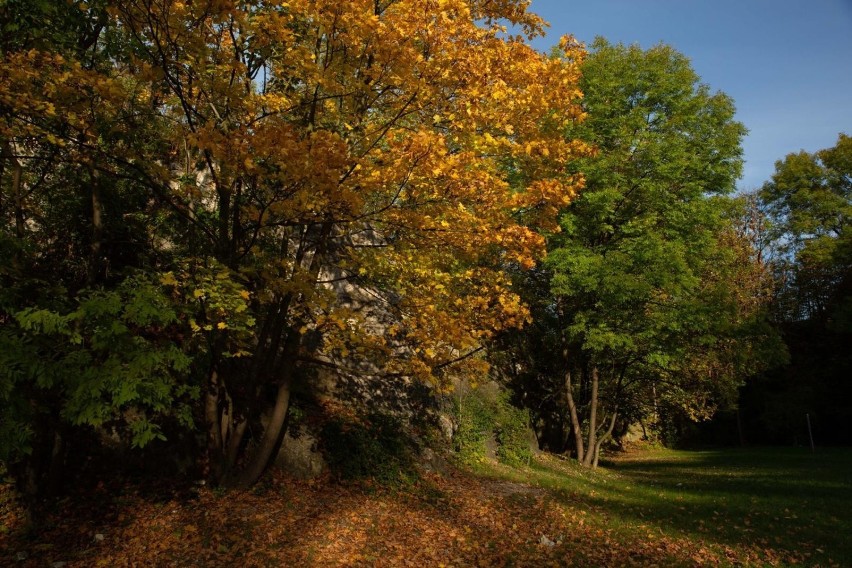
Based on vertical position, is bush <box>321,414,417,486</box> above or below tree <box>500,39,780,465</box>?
below

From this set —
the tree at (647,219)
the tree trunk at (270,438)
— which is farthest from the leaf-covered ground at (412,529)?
the tree at (647,219)

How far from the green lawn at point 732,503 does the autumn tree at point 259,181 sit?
506 cm

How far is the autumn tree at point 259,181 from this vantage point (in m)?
5.04

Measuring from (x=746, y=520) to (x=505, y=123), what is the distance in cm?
900

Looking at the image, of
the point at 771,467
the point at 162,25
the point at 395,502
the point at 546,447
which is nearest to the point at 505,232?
the point at 162,25

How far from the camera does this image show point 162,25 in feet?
17.1

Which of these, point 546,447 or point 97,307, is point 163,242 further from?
point 546,447

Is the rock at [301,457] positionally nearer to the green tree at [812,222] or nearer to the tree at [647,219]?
the tree at [647,219]

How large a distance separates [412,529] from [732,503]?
27.1 feet

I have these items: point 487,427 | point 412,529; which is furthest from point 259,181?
point 487,427

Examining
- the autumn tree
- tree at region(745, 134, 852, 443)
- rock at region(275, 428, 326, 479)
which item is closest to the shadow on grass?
rock at region(275, 428, 326, 479)

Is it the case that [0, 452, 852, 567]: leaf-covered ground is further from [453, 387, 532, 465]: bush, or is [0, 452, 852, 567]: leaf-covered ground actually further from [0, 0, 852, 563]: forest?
[453, 387, 532, 465]: bush

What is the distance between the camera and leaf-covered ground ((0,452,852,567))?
604 centimetres

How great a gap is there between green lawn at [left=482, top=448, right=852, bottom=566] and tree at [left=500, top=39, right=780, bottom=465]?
362 centimetres
